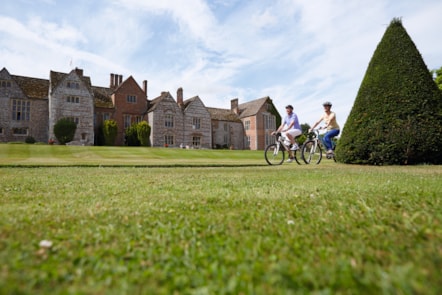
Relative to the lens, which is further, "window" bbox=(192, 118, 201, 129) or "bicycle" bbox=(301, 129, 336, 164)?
"window" bbox=(192, 118, 201, 129)

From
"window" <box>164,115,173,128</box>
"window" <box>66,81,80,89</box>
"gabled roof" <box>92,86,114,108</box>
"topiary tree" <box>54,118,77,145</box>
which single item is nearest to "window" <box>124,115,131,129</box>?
"gabled roof" <box>92,86,114,108</box>

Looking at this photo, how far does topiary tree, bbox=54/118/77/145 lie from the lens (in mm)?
35250

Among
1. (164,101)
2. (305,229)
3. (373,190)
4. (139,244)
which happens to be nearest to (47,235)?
(139,244)

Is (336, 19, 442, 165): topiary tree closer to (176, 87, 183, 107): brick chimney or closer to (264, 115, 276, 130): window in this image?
(176, 87, 183, 107): brick chimney

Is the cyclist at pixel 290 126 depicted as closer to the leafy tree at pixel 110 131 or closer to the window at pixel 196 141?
the leafy tree at pixel 110 131

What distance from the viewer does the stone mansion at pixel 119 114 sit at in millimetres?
36281

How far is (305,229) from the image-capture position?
2.59 m

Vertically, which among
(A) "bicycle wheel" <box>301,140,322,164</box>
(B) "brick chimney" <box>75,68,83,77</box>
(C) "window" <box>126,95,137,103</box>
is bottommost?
(A) "bicycle wheel" <box>301,140,322,164</box>

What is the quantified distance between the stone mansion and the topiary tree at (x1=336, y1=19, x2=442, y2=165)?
32836 mm

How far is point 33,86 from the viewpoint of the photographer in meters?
38.3

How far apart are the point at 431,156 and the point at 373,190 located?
9346mm

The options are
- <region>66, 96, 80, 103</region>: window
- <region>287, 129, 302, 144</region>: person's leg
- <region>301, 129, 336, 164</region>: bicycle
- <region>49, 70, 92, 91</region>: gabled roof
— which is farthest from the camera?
<region>66, 96, 80, 103</region>: window

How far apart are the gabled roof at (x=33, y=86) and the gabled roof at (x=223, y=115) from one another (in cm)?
2605

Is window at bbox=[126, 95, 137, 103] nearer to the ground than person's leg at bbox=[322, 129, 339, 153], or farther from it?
farther from it
